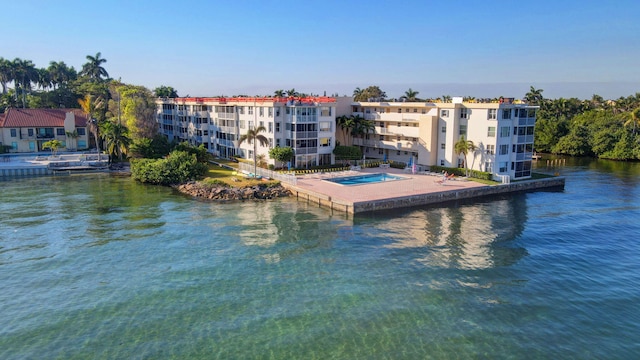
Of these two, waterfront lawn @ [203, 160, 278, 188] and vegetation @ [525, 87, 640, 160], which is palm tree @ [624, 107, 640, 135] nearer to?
vegetation @ [525, 87, 640, 160]

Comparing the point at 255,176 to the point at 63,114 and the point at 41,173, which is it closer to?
the point at 41,173

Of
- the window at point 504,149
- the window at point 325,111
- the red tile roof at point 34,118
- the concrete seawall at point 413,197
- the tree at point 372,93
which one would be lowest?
the concrete seawall at point 413,197

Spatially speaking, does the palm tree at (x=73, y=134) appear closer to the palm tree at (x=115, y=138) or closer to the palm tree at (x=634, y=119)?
the palm tree at (x=115, y=138)

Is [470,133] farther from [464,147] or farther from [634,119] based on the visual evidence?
[634,119]

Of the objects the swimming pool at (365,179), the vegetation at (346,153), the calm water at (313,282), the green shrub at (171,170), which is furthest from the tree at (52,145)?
the swimming pool at (365,179)

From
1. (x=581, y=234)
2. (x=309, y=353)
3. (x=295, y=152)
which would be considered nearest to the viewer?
(x=309, y=353)

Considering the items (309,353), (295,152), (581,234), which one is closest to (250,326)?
(309,353)

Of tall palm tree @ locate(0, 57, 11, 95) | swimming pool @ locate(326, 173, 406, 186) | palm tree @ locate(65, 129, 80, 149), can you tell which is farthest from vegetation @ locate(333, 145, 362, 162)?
tall palm tree @ locate(0, 57, 11, 95)
